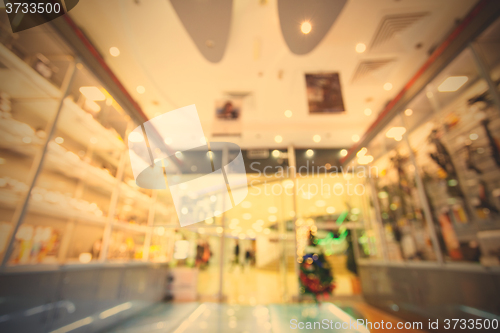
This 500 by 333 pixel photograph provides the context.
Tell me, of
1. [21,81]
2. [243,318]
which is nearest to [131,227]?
[243,318]

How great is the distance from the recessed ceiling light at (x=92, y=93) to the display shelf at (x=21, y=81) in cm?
75

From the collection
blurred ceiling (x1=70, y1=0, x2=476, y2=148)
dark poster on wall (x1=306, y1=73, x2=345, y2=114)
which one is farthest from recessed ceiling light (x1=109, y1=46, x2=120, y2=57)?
dark poster on wall (x1=306, y1=73, x2=345, y2=114)

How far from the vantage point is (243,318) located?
141 inches

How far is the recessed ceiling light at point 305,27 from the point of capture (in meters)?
2.76

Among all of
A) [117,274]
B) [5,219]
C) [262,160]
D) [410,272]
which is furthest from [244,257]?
[5,219]

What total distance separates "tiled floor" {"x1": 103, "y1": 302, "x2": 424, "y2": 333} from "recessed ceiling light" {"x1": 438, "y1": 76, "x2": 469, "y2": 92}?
3.79 meters

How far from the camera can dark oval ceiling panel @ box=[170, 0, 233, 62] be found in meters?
2.59

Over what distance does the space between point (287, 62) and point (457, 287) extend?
13.2 feet

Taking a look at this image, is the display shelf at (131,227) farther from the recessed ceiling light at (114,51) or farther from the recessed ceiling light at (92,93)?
the recessed ceiling light at (114,51)

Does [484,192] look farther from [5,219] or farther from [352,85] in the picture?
[5,219]

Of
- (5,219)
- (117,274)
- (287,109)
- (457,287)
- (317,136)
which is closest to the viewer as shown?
(5,219)

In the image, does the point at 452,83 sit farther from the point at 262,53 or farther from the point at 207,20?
the point at 207,20

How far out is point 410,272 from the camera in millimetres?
3598

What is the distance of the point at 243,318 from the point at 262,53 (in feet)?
14.6
